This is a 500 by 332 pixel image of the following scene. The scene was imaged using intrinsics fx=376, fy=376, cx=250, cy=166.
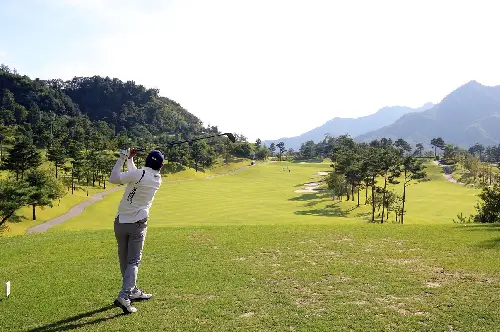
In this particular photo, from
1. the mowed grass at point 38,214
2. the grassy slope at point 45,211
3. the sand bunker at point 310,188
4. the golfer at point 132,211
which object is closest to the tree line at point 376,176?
the sand bunker at point 310,188

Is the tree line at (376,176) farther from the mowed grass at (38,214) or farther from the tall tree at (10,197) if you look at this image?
the mowed grass at (38,214)

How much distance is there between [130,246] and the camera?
8.95 meters

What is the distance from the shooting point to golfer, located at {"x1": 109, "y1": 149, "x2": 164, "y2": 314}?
8727 mm

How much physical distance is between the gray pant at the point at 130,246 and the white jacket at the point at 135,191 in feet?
0.59

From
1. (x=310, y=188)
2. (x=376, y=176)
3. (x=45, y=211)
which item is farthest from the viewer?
(x=310, y=188)

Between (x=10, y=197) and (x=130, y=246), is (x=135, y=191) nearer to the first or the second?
(x=130, y=246)

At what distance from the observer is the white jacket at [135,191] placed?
28.5 feet

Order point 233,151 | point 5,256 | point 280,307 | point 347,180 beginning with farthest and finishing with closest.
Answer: point 233,151
point 347,180
point 5,256
point 280,307

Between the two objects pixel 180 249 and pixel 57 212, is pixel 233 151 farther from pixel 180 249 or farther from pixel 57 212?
pixel 180 249

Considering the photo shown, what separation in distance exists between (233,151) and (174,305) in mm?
170283

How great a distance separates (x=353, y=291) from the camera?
Result: 9.87m

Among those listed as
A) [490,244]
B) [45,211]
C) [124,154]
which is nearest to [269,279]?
[124,154]

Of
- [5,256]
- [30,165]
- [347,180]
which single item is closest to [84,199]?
[30,165]

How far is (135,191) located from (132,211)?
0.47m
